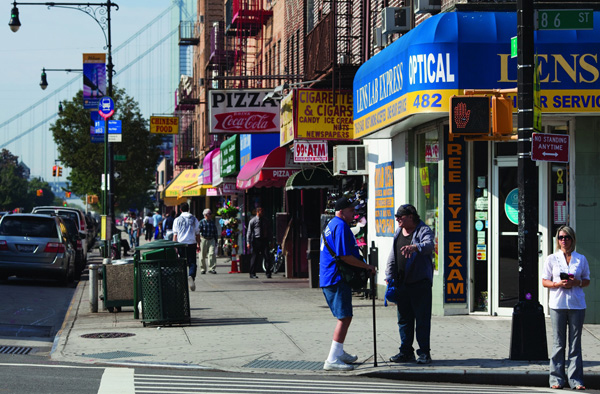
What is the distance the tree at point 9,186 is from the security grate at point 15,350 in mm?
126724

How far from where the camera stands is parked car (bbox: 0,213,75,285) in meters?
22.9

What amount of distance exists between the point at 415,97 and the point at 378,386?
5.25 meters

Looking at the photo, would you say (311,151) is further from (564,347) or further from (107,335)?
(564,347)

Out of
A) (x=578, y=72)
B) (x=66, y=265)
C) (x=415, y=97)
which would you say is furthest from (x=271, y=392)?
(x=66, y=265)

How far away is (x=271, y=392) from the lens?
8.88 meters

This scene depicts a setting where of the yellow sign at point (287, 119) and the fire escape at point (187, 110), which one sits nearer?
the yellow sign at point (287, 119)

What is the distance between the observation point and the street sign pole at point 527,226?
10.6 metres

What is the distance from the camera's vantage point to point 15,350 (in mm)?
12242

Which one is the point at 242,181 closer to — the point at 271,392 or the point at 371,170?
the point at 371,170

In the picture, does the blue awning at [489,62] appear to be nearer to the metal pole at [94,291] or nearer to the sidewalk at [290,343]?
the sidewalk at [290,343]

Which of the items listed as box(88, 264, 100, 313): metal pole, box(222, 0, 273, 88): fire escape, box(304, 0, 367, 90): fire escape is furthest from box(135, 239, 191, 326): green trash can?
box(222, 0, 273, 88): fire escape

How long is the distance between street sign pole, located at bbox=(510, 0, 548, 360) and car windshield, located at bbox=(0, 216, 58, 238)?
594 inches

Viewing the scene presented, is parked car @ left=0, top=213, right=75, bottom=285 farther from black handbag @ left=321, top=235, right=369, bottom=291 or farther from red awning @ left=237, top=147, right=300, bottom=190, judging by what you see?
black handbag @ left=321, top=235, right=369, bottom=291

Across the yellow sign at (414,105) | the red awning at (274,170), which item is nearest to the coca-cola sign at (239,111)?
the red awning at (274,170)
